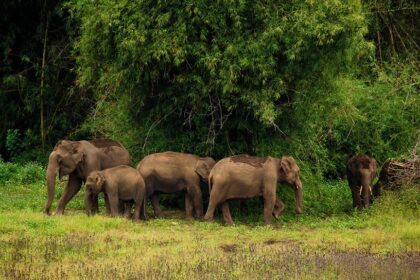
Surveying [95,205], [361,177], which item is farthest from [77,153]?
[361,177]

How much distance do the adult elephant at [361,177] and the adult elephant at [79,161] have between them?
160 inches

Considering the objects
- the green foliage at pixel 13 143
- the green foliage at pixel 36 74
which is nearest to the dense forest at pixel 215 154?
the green foliage at pixel 13 143

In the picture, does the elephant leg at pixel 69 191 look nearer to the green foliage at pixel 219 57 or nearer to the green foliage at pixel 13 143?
the green foliage at pixel 219 57

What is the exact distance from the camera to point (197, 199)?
14203 mm

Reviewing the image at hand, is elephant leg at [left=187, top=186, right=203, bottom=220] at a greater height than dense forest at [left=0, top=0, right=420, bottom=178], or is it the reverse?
dense forest at [left=0, top=0, right=420, bottom=178]

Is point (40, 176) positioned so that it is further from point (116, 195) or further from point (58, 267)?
point (58, 267)

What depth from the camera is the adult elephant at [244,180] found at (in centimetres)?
1363

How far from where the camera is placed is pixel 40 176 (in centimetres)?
1798

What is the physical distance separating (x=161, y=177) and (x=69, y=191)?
1.51 m

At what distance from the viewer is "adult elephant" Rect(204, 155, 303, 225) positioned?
44.7ft

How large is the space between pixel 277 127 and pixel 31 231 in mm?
4167

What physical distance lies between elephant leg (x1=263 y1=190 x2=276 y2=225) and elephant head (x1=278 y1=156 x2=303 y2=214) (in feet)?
1.30

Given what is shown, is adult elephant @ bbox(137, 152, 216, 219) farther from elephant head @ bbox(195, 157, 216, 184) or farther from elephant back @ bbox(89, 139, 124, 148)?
elephant back @ bbox(89, 139, 124, 148)

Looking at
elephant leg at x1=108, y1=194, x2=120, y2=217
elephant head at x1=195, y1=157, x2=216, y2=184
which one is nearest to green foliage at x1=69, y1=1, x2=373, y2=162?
elephant head at x1=195, y1=157, x2=216, y2=184
